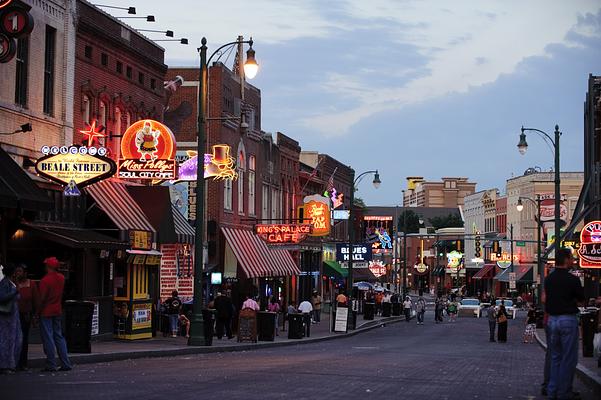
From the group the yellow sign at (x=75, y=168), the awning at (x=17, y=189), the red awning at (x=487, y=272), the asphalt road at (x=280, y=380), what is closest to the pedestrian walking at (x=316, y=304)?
the yellow sign at (x=75, y=168)

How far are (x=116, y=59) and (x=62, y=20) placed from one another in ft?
16.0

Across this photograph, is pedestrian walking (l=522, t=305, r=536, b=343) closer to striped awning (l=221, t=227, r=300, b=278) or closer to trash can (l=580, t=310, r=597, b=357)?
striped awning (l=221, t=227, r=300, b=278)

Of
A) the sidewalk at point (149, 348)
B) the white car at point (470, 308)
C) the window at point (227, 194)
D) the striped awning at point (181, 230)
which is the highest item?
the window at point (227, 194)

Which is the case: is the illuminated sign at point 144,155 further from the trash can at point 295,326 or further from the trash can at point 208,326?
the trash can at point 295,326

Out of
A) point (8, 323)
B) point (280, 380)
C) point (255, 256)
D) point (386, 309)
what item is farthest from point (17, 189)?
point (386, 309)

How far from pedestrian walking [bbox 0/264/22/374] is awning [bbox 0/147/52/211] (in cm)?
734

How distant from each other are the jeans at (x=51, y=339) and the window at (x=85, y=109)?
16.4 meters

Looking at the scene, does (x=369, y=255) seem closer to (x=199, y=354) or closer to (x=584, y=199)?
(x=584, y=199)

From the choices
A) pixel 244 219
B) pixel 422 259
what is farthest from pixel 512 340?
pixel 422 259

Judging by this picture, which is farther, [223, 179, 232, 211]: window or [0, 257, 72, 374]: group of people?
→ [223, 179, 232, 211]: window

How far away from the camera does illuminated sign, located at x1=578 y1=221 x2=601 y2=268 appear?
3972 centimetres

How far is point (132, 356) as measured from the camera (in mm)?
27047

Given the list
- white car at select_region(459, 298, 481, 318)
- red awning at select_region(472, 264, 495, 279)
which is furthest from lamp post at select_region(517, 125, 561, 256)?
red awning at select_region(472, 264, 495, 279)

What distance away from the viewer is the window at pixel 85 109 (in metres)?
35.8
